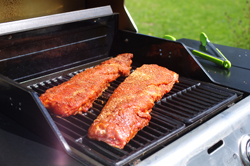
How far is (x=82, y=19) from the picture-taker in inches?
97.6

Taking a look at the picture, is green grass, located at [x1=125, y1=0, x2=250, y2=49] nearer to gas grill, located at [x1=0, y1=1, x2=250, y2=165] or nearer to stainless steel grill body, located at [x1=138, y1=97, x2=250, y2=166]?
gas grill, located at [x1=0, y1=1, x2=250, y2=165]

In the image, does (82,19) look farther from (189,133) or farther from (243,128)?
(243,128)

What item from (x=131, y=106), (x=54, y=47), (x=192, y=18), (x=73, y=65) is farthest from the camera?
(x=192, y=18)

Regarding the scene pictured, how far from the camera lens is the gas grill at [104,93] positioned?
153cm

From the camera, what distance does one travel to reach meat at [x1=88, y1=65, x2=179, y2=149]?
63.2 inches

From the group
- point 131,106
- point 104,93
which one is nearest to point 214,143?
point 131,106

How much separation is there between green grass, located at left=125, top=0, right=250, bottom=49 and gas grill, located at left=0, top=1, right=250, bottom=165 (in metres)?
5.34

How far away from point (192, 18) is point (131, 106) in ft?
28.2

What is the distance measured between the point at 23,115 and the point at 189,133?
110 cm

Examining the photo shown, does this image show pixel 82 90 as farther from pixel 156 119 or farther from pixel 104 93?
pixel 156 119

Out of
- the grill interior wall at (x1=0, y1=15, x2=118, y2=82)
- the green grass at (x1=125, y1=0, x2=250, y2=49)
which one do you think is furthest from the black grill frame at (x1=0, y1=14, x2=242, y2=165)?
the green grass at (x1=125, y1=0, x2=250, y2=49)

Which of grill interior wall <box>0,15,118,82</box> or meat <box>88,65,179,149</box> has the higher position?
grill interior wall <box>0,15,118,82</box>

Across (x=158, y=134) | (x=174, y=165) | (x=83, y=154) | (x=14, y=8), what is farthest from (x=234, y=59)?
(x=14, y=8)

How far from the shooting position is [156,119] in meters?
1.87
